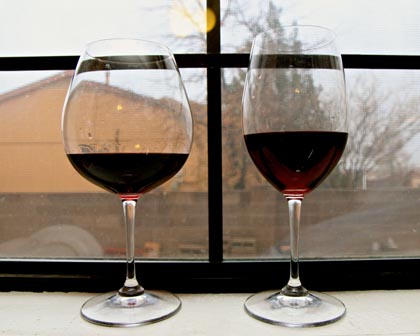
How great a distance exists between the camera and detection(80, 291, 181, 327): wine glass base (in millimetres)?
490

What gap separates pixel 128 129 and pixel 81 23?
0.31 m

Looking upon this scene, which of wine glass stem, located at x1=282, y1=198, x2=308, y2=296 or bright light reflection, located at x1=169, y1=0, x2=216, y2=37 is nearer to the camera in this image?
wine glass stem, located at x1=282, y1=198, x2=308, y2=296

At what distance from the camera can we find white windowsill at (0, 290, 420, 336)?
1.58 feet

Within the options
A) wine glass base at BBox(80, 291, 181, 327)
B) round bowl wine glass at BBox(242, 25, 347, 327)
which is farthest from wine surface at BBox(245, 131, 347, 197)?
wine glass base at BBox(80, 291, 181, 327)

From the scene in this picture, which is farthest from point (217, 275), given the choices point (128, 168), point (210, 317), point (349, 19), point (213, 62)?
point (349, 19)

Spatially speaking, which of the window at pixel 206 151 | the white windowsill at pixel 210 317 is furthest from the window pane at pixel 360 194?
the white windowsill at pixel 210 317

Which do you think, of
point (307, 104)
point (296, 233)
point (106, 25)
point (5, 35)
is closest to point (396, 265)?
point (296, 233)

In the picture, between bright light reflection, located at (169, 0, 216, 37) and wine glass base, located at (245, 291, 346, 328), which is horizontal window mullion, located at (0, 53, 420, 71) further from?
wine glass base, located at (245, 291, 346, 328)

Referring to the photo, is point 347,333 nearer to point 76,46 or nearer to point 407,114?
point 407,114

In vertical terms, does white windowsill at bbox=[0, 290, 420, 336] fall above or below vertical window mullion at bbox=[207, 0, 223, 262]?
below

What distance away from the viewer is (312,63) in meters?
0.54

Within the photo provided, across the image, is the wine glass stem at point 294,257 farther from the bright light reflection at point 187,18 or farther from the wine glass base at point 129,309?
the bright light reflection at point 187,18

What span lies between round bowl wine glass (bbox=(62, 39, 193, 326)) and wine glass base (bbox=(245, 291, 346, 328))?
109mm

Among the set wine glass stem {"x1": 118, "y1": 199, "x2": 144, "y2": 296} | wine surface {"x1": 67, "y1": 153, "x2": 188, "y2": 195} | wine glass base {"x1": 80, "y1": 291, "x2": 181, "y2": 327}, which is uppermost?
wine surface {"x1": 67, "y1": 153, "x2": 188, "y2": 195}
